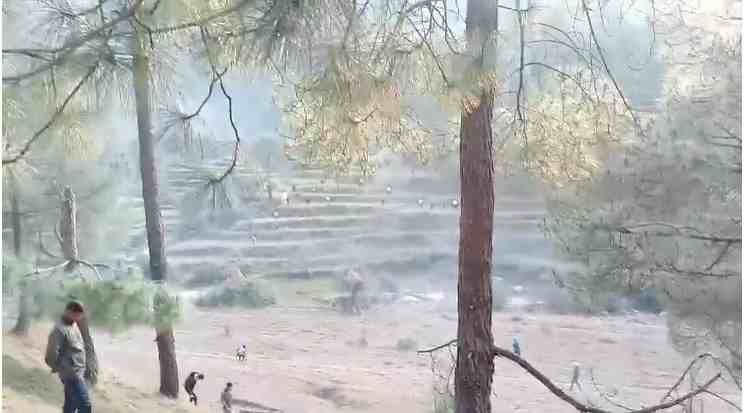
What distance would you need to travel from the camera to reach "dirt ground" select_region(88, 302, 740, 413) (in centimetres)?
159

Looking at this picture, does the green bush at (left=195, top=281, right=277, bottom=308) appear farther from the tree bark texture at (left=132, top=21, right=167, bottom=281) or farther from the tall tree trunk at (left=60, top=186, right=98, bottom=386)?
the tall tree trunk at (left=60, top=186, right=98, bottom=386)

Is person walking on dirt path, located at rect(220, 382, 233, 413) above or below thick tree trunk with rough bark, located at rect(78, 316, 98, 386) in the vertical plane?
below

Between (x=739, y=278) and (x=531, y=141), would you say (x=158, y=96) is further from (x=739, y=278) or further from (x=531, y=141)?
(x=739, y=278)

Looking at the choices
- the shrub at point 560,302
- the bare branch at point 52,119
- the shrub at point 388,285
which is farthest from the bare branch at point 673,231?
the bare branch at point 52,119

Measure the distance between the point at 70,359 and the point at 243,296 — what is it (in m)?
0.38

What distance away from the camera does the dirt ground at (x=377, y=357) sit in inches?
62.6

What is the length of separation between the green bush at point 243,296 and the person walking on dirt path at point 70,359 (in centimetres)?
29

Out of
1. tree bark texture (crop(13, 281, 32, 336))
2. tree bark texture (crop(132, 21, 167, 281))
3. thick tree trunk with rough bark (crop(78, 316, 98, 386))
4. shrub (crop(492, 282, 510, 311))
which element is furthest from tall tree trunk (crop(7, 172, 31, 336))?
shrub (crop(492, 282, 510, 311))

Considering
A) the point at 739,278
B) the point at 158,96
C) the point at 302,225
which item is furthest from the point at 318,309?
the point at 739,278

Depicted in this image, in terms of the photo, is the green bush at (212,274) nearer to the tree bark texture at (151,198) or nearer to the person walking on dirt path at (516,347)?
the tree bark texture at (151,198)

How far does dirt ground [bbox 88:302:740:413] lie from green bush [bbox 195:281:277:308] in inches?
0.8

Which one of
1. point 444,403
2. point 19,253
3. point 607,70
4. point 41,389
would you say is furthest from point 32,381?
point 607,70

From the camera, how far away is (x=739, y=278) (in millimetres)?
1540

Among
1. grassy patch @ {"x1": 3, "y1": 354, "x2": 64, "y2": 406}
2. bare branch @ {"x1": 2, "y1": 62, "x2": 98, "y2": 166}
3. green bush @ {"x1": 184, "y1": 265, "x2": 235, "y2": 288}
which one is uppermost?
bare branch @ {"x1": 2, "y1": 62, "x2": 98, "y2": 166}
